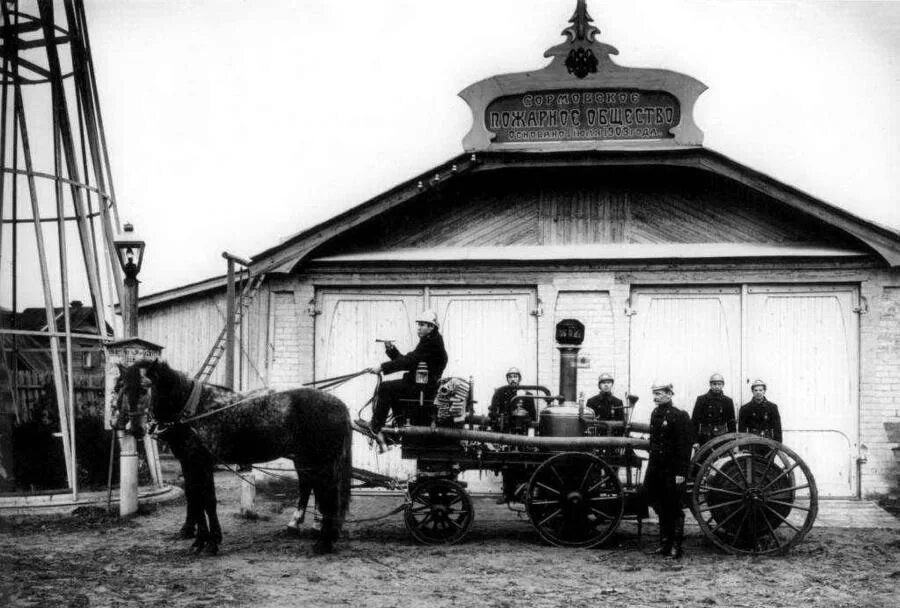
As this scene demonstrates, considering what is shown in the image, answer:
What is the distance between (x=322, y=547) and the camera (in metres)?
8.92

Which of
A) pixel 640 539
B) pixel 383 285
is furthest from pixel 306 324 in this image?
pixel 640 539

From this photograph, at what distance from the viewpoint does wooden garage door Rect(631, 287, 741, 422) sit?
12922 mm

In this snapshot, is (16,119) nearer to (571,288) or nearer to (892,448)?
(571,288)

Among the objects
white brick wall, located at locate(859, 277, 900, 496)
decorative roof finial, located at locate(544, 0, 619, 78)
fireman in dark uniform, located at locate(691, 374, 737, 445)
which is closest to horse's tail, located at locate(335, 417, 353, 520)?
fireman in dark uniform, located at locate(691, 374, 737, 445)

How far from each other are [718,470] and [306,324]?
683 cm

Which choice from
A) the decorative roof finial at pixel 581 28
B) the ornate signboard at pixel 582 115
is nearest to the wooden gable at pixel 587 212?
the ornate signboard at pixel 582 115

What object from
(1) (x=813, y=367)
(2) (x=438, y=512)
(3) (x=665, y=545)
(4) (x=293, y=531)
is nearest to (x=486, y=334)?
(2) (x=438, y=512)

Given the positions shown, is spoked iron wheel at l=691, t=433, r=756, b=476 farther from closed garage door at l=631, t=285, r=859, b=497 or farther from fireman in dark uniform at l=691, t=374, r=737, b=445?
closed garage door at l=631, t=285, r=859, b=497

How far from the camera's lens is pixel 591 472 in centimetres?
931

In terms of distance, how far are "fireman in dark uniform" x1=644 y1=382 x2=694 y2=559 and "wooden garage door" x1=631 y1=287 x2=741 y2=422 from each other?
393 cm

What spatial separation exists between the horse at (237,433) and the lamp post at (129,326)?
6.50 feet

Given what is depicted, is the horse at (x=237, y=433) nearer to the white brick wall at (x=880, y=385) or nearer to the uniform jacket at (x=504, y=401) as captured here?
the uniform jacket at (x=504, y=401)

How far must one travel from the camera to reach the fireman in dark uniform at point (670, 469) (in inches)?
352

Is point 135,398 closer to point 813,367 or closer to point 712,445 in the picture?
point 712,445
